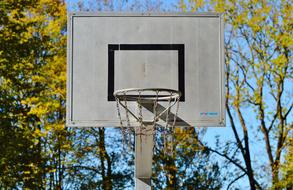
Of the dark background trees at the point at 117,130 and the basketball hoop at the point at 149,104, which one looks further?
the dark background trees at the point at 117,130

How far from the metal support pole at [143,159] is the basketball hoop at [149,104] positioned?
0.21 m

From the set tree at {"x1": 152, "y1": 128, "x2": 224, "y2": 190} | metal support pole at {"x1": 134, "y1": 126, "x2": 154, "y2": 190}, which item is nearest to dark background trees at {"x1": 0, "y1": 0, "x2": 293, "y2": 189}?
tree at {"x1": 152, "y1": 128, "x2": 224, "y2": 190}

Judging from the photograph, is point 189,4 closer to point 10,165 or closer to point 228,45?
point 228,45

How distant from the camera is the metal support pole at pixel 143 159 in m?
7.42

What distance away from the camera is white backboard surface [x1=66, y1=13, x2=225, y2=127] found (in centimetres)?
720

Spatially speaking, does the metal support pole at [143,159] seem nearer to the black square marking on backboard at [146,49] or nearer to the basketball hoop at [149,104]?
the basketball hoop at [149,104]

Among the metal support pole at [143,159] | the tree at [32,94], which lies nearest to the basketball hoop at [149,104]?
the metal support pole at [143,159]

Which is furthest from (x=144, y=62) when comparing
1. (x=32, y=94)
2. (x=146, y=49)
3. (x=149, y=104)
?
(x=32, y=94)

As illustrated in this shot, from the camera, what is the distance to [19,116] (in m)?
16.7

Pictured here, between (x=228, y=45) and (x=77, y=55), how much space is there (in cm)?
1027

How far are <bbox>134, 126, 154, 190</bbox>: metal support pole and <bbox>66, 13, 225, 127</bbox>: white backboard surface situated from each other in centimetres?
46

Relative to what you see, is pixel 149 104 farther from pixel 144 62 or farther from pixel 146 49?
pixel 146 49

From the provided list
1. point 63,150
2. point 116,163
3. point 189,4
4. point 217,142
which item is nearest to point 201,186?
point 217,142

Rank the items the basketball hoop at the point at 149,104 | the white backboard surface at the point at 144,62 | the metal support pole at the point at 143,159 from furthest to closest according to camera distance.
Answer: the metal support pole at the point at 143,159
the white backboard surface at the point at 144,62
the basketball hoop at the point at 149,104
